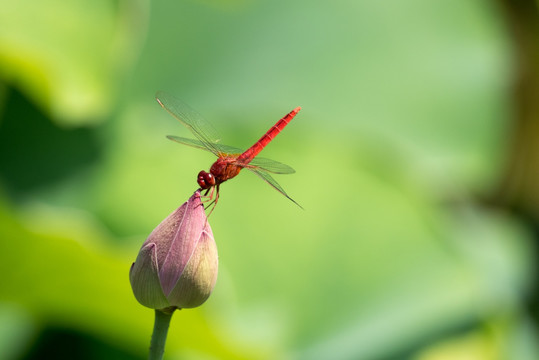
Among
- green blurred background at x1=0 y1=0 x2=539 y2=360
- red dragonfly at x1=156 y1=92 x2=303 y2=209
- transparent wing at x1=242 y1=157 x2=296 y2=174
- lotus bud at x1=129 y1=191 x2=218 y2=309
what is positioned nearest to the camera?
lotus bud at x1=129 y1=191 x2=218 y2=309

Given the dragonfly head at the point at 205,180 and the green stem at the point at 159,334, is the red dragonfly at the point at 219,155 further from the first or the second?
the green stem at the point at 159,334

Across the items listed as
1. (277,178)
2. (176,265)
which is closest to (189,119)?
(176,265)

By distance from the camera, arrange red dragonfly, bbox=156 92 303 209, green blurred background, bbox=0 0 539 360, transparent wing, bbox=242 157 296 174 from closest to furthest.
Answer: red dragonfly, bbox=156 92 303 209 < transparent wing, bbox=242 157 296 174 < green blurred background, bbox=0 0 539 360

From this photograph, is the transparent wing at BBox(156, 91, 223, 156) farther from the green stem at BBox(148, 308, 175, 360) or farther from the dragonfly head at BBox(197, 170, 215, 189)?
the green stem at BBox(148, 308, 175, 360)

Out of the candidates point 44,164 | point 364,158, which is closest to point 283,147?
point 364,158

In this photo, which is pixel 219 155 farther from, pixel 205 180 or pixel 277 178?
pixel 277 178

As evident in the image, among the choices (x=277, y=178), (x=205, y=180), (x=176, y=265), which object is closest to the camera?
(x=176, y=265)

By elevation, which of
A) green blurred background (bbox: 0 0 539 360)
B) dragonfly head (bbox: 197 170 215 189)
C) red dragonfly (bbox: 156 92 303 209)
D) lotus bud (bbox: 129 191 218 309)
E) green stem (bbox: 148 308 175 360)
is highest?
green blurred background (bbox: 0 0 539 360)

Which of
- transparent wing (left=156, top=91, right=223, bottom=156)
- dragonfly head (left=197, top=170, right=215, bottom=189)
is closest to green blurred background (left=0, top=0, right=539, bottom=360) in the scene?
transparent wing (left=156, top=91, right=223, bottom=156)
